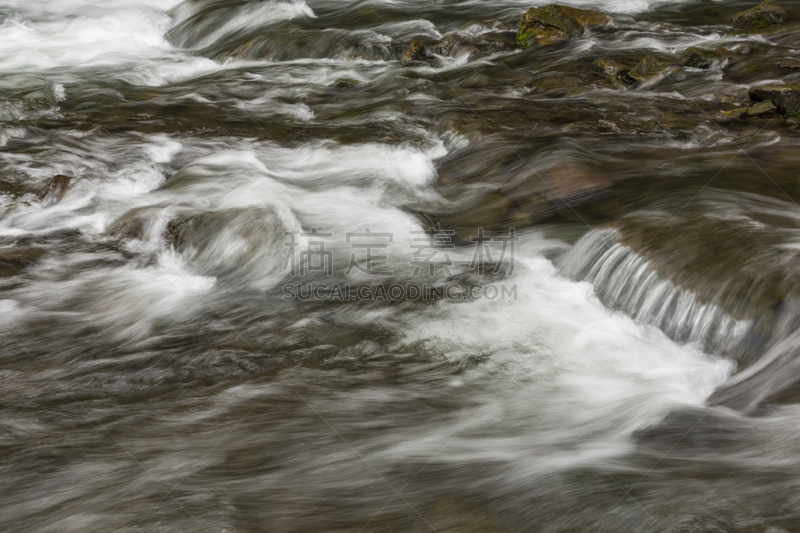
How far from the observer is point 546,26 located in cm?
1095

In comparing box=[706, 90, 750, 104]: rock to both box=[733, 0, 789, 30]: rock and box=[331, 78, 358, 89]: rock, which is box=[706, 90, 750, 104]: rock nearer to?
box=[733, 0, 789, 30]: rock

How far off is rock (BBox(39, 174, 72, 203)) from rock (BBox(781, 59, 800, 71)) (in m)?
8.65

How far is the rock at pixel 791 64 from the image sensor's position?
27.7 feet

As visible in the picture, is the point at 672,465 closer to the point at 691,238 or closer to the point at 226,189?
the point at 691,238

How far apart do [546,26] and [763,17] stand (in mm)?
3420

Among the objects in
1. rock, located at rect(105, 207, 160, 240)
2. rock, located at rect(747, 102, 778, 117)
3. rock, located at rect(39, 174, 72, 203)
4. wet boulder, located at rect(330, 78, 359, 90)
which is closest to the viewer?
rock, located at rect(105, 207, 160, 240)

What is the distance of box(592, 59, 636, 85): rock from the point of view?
9.01 meters

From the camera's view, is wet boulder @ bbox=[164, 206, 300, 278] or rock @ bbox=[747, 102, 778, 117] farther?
rock @ bbox=[747, 102, 778, 117]

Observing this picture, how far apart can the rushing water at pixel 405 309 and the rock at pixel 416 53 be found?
128 cm

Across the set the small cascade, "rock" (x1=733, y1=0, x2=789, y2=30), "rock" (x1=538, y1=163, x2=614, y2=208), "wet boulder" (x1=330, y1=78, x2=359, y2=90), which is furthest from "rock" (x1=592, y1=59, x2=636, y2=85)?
the small cascade

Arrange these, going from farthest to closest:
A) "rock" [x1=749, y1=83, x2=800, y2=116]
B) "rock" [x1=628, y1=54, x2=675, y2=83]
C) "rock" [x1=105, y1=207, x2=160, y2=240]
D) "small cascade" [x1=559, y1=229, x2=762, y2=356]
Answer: "rock" [x1=628, y1=54, x2=675, y2=83]
"rock" [x1=749, y1=83, x2=800, y2=116]
"rock" [x1=105, y1=207, x2=160, y2=240]
"small cascade" [x1=559, y1=229, x2=762, y2=356]

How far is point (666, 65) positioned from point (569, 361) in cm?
637

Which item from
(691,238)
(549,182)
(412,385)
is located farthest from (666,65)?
(412,385)

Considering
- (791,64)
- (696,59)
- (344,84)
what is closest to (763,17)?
(696,59)
